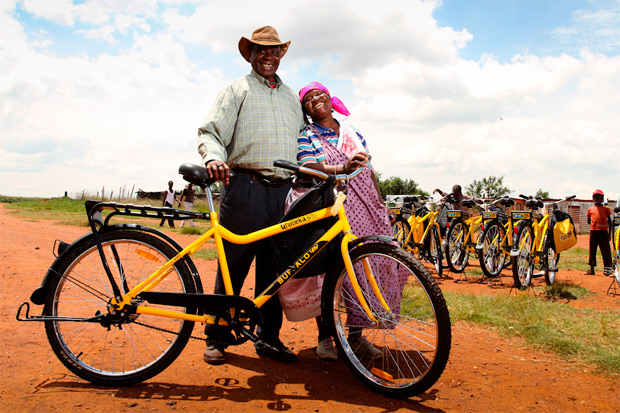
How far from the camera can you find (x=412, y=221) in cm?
865

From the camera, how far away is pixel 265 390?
2.79 metres

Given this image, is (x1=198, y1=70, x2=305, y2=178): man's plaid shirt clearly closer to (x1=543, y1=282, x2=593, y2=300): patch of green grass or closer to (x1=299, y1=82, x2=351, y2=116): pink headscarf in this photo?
(x1=299, y1=82, x2=351, y2=116): pink headscarf

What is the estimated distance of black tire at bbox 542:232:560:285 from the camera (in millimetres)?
7283

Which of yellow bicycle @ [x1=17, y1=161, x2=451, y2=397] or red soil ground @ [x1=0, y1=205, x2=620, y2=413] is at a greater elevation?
yellow bicycle @ [x1=17, y1=161, x2=451, y2=397]

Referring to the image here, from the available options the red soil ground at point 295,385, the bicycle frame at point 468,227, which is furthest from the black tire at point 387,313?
the bicycle frame at point 468,227

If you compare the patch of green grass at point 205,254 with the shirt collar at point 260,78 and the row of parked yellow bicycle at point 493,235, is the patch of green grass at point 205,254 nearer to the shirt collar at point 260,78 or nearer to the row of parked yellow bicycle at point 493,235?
the row of parked yellow bicycle at point 493,235

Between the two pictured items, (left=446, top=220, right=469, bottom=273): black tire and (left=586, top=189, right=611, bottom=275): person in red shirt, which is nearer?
(left=446, top=220, right=469, bottom=273): black tire

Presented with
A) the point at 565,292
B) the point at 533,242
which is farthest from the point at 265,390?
the point at 533,242

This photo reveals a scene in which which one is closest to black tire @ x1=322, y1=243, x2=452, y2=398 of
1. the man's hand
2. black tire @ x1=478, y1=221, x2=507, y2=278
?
the man's hand

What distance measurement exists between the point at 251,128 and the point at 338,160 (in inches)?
26.0

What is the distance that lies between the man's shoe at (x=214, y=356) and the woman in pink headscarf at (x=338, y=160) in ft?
2.32

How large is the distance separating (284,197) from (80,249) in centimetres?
137

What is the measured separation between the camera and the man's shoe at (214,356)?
3160 mm

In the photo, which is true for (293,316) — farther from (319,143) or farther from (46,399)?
(46,399)
